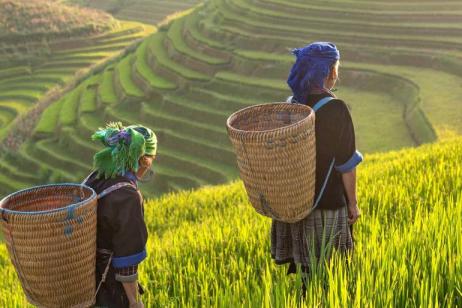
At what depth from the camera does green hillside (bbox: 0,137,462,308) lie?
238 cm

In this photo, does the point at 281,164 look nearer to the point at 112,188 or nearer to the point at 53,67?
the point at 112,188

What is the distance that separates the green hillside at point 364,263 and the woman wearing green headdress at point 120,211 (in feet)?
1.32

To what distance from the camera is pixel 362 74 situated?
79.0ft

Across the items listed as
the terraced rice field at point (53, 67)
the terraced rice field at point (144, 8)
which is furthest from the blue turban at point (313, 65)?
the terraced rice field at point (144, 8)

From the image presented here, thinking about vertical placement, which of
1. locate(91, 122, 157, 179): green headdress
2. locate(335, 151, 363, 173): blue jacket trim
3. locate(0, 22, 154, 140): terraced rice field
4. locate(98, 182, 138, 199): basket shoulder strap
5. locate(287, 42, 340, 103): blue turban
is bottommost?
locate(0, 22, 154, 140): terraced rice field

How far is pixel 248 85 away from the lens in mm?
25562

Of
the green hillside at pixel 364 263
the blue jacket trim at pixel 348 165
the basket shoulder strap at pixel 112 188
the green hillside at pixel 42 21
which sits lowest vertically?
the green hillside at pixel 42 21

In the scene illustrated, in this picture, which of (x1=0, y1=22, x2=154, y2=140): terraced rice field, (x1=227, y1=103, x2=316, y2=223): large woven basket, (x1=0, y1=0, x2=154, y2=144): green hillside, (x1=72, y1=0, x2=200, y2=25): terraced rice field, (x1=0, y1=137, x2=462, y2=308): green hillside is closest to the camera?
(x1=0, y1=137, x2=462, y2=308): green hillside

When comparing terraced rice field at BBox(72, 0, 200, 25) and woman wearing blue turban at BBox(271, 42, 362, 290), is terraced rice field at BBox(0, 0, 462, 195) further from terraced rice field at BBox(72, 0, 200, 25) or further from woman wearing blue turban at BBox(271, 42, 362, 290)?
terraced rice field at BBox(72, 0, 200, 25)

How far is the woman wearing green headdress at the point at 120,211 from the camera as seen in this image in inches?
105

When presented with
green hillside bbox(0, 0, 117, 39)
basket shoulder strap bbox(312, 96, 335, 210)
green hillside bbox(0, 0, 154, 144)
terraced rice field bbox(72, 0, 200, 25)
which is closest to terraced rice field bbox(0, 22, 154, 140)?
green hillside bbox(0, 0, 154, 144)

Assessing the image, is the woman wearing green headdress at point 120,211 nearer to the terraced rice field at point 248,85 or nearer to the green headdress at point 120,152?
the green headdress at point 120,152

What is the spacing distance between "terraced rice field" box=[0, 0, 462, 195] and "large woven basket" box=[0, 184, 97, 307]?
15.8 metres

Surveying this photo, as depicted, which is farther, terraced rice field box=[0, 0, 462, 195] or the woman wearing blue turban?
terraced rice field box=[0, 0, 462, 195]
